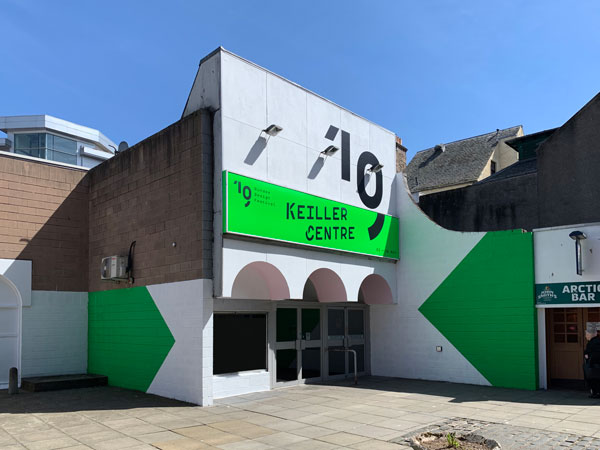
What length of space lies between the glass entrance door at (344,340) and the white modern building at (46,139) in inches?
1006

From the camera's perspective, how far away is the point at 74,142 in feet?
121

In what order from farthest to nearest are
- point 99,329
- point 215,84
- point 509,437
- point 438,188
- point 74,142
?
point 74,142
point 438,188
point 99,329
point 215,84
point 509,437

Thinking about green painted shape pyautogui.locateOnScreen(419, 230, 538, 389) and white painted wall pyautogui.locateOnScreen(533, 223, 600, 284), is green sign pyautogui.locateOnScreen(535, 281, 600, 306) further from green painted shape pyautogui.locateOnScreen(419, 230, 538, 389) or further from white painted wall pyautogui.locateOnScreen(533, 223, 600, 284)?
green painted shape pyautogui.locateOnScreen(419, 230, 538, 389)

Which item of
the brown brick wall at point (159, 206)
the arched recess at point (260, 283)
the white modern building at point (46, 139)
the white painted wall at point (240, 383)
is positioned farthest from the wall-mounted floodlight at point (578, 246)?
the white modern building at point (46, 139)

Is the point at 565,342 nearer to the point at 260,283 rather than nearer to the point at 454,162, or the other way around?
the point at 260,283

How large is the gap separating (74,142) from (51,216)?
25.3 meters

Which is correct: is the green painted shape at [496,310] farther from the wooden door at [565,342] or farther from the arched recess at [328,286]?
the arched recess at [328,286]

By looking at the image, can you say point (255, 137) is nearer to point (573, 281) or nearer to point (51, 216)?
point (51, 216)

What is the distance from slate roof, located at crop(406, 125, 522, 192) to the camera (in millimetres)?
28578

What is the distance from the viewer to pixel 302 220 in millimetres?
11875

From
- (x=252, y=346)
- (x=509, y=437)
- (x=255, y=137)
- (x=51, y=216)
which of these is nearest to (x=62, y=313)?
(x=51, y=216)

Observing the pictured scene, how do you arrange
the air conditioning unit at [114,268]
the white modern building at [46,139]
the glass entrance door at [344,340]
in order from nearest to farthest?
the air conditioning unit at [114,268] → the glass entrance door at [344,340] → the white modern building at [46,139]

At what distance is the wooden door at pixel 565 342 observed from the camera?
12539 millimetres

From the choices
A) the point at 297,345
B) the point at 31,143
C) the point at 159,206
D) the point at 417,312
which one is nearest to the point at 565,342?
the point at 417,312
